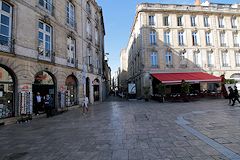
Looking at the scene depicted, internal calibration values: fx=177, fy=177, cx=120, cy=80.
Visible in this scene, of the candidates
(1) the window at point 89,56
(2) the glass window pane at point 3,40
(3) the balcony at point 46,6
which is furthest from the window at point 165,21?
(2) the glass window pane at point 3,40

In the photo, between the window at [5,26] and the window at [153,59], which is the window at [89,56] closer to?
the window at [153,59]

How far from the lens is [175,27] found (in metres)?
25.6

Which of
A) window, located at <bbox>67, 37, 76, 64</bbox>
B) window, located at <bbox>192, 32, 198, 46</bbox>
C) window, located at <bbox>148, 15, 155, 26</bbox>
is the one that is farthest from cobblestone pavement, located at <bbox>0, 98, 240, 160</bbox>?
window, located at <bbox>192, 32, 198, 46</bbox>

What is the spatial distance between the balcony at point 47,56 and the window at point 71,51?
8.84ft

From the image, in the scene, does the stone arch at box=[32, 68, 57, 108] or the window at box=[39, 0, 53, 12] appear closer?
the stone arch at box=[32, 68, 57, 108]

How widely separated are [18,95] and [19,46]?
2944 millimetres

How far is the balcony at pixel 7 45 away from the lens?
9.63 m

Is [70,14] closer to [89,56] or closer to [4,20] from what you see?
[89,56]

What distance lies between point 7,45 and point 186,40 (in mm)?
22748

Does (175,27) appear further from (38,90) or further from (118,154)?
(118,154)

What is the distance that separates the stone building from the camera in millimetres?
10156

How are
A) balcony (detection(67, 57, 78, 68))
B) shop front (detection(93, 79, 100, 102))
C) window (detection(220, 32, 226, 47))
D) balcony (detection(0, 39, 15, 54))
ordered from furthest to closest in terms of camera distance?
window (detection(220, 32, 226, 47))
shop front (detection(93, 79, 100, 102))
balcony (detection(67, 57, 78, 68))
balcony (detection(0, 39, 15, 54))

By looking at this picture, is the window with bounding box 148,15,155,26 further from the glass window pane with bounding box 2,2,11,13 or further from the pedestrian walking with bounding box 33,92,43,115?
the glass window pane with bounding box 2,2,11,13

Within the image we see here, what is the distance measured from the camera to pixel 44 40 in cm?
1313
